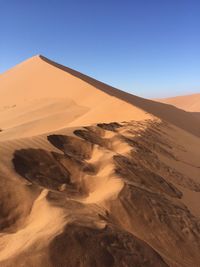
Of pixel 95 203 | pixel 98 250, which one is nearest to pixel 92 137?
pixel 95 203

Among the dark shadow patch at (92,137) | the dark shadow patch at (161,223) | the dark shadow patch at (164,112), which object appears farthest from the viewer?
the dark shadow patch at (164,112)

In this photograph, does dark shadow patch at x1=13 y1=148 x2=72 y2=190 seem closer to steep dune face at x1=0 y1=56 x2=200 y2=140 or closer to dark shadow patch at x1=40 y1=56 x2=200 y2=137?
steep dune face at x1=0 y1=56 x2=200 y2=140

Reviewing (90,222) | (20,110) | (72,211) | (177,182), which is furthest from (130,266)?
(20,110)

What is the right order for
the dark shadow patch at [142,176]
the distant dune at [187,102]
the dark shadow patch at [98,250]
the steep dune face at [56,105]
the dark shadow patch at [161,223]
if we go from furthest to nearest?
the distant dune at [187,102] → the steep dune face at [56,105] → the dark shadow patch at [142,176] → the dark shadow patch at [161,223] → the dark shadow patch at [98,250]

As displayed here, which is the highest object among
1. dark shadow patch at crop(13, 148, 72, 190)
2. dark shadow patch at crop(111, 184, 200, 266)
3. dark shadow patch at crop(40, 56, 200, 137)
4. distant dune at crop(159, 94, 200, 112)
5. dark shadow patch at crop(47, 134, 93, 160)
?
dark shadow patch at crop(13, 148, 72, 190)

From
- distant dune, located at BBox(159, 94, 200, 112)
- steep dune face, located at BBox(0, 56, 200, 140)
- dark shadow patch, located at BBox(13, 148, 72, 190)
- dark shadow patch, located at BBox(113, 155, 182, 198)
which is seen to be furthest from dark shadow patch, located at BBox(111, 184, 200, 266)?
distant dune, located at BBox(159, 94, 200, 112)

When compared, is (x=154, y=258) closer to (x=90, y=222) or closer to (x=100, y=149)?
(x=90, y=222)

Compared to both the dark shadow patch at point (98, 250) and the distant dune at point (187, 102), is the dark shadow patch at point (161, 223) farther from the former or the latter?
the distant dune at point (187, 102)

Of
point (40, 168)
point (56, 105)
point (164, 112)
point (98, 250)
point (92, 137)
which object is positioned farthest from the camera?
point (164, 112)

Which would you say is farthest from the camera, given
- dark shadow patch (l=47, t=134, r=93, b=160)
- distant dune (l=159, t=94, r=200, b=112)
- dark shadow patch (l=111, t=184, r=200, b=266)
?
distant dune (l=159, t=94, r=200, b=112)

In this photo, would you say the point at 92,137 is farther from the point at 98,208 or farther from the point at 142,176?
the point at 98,208

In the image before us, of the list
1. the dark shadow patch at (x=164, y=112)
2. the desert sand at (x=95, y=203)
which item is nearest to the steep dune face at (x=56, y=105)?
the dark shadow patch at (x=164, y=112)
